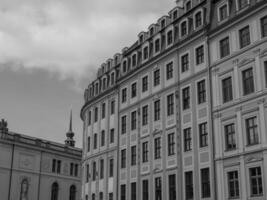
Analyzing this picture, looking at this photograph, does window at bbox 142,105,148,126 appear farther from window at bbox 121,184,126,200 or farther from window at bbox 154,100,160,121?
window at bbox 121,184,126,200

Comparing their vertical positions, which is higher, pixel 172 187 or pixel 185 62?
pixel 185 62

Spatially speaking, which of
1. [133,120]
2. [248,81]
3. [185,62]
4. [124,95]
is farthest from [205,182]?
[124,95]

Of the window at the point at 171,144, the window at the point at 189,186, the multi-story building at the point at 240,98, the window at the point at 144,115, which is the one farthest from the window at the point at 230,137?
the window at the point at 144,115

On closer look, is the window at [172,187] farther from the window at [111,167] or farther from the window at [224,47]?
the window at [224,47]

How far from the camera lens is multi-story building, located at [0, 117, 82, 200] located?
77.1 metres

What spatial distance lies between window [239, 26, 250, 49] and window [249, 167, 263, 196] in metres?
9.85

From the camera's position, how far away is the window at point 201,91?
40938 millimetres

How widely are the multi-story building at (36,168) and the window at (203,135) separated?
45381 mm

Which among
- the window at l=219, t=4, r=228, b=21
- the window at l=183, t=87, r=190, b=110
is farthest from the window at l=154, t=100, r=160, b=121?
the window at l=219, t=4, r=228, b=21

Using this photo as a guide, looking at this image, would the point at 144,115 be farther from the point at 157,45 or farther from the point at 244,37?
the point at 244,37

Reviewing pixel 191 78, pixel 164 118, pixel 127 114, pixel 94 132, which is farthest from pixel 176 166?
pixel 94 132

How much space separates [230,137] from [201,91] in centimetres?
569

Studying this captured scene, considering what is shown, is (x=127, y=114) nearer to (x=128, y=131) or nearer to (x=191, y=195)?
(x=128, y=131)

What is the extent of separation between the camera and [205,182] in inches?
1524
